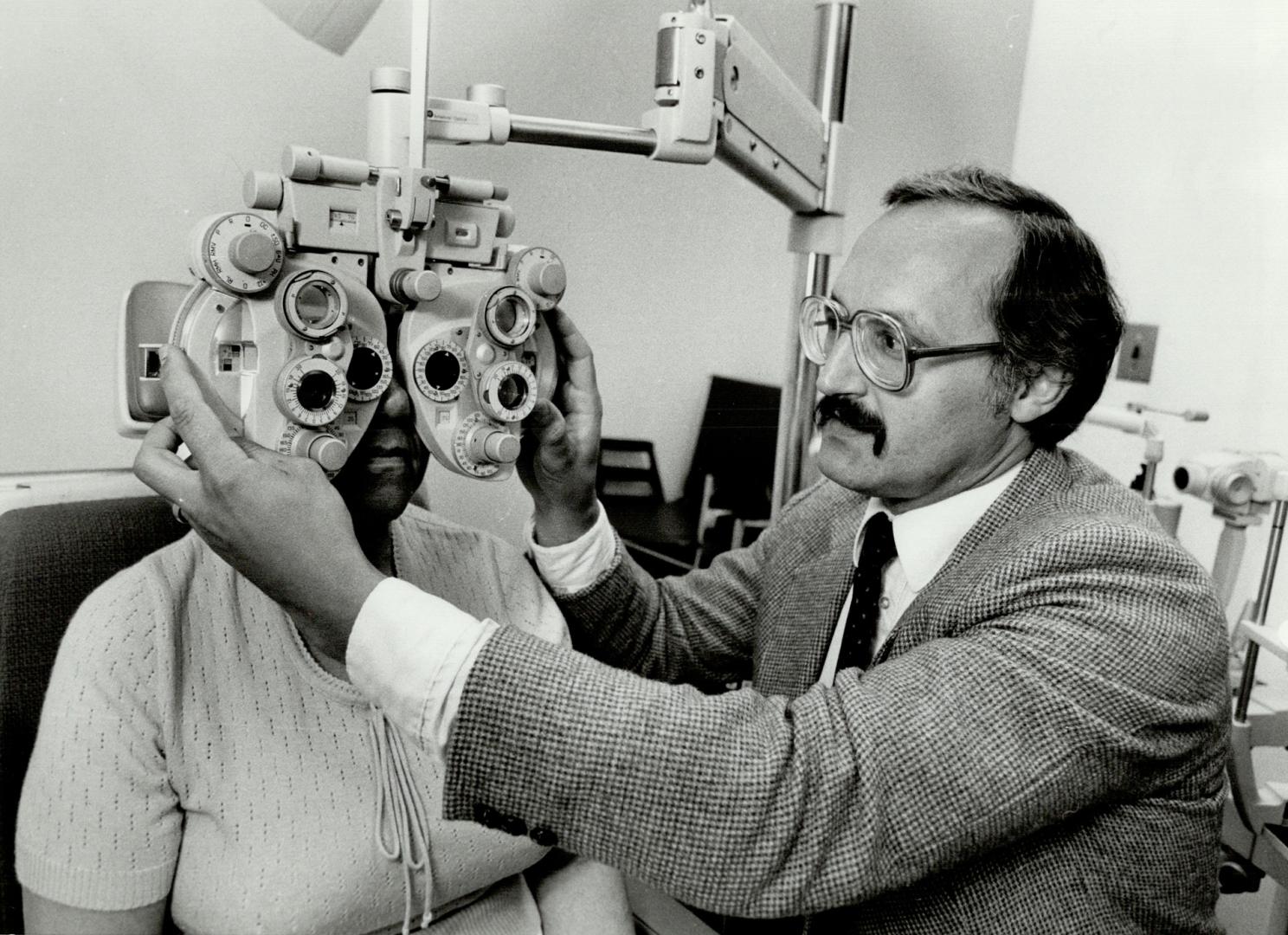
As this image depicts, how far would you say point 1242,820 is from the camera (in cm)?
183

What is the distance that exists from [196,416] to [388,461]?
23 cm

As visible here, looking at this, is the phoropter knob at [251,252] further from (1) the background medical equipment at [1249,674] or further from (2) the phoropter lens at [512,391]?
(1) the background medical equipment at [1249,674]

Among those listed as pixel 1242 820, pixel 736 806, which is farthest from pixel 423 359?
pixel 1242 820

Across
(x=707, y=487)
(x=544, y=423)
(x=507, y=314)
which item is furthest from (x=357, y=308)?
(x=707, y=487)

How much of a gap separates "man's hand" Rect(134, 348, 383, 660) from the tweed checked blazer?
13cm

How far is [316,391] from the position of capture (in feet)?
2.94

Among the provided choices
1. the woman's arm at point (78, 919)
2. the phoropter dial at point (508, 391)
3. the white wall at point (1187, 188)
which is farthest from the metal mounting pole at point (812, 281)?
the white wall at point (1187, 188)

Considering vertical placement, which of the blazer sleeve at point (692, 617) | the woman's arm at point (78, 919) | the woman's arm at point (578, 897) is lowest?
the woman's arm at point (578, 897)

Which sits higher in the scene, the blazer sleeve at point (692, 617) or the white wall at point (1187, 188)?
the white wall at point (1187, 188)

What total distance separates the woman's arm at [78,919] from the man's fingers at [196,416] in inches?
17.4

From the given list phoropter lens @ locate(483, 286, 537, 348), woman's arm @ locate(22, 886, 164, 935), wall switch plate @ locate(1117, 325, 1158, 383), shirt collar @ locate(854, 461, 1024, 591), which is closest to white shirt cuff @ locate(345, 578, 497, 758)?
phoropter lens @ locate(483, 286, 537, 348)

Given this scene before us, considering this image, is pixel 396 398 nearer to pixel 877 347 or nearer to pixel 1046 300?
pixel 877 347

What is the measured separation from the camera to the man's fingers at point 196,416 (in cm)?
82

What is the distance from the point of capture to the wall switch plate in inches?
108
